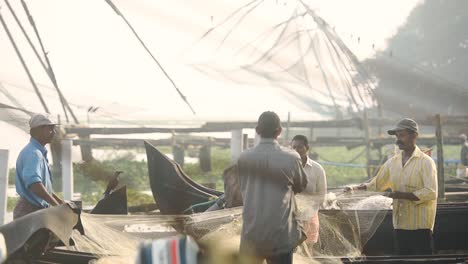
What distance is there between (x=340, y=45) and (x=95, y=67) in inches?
278

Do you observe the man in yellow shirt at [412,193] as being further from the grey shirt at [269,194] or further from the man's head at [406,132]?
the grey shirt at [269,194]

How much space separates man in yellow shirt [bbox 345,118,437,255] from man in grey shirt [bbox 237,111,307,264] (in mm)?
1572

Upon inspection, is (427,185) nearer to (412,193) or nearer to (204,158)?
(412,193)

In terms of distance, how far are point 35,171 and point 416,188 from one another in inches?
112

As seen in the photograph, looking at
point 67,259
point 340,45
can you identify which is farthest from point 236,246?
point 340,45

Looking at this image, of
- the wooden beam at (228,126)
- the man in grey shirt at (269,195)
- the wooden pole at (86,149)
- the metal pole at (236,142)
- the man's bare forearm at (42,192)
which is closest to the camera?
the man in grey shirt at (269,195)

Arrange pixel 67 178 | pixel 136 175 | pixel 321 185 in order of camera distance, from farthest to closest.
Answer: pixel 136 175 → pixel 67 178 → pixel 321 185

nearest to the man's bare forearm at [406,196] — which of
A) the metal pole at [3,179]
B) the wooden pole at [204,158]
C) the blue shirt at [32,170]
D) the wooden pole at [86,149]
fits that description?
the blue shirt at [32,170]

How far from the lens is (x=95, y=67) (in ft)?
53.0

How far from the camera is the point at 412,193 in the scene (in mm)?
4934

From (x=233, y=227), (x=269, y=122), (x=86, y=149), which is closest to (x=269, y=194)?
(x=269, y=122)

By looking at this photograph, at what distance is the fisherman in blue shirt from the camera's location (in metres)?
4.59

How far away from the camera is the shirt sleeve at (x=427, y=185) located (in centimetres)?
491

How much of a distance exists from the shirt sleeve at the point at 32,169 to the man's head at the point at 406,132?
106 inches
